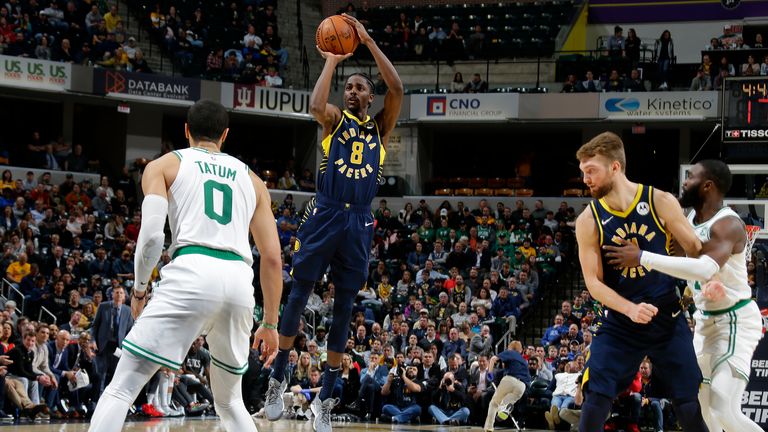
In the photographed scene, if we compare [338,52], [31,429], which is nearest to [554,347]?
[31,429]

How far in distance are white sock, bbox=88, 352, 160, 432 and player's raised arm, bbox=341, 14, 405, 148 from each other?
3888 mm

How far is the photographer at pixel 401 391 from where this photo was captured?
1741 centimetres

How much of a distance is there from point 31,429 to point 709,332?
823cm

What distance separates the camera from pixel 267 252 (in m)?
5.85

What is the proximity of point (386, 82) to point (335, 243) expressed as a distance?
4.62 ft

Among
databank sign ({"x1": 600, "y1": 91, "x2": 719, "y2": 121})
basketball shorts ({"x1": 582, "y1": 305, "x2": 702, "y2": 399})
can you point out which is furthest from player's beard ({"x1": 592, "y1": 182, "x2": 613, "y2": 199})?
databank sign ({"x1": 600, "y1": 91, "x2": 719, "y2": 121})

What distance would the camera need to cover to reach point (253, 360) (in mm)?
16812

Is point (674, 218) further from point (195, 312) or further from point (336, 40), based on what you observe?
point (336, 40)

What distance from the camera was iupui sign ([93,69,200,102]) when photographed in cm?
2658

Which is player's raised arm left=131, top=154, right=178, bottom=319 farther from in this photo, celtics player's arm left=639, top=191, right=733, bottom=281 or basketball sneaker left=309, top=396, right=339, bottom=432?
basketball sneaker left=309, top=396, right=339, bottom=432

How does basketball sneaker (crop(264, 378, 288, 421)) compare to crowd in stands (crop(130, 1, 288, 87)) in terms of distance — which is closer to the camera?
basketball sneaker (crop(264, 378, 288, 421))

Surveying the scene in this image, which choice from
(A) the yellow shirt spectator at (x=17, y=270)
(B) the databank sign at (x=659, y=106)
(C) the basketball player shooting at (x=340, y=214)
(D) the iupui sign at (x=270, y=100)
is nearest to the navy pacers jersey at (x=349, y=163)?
(C) the basketball player shooting at (x=340, y=214)

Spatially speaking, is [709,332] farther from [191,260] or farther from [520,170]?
[520,170]

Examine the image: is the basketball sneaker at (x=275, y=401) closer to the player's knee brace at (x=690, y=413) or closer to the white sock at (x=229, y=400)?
the white sock at (x=229, y=400)
